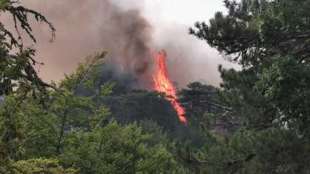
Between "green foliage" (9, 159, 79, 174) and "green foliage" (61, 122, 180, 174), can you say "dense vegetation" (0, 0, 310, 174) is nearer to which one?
"green foliage" (61, 122, 180, 174)

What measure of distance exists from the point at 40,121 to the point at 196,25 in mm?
6025

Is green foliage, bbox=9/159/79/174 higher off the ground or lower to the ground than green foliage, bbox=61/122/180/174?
lower

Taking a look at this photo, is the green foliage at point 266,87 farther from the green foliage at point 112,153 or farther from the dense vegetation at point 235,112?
the green foliage at point 112,153

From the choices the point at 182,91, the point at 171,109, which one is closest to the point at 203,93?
the point at 182,91

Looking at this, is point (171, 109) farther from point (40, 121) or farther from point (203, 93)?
point (40, 121)

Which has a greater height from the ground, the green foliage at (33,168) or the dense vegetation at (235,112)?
the dense vegetation at (235,112)

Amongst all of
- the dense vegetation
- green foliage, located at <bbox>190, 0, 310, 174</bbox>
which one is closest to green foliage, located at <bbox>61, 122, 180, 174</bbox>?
the dense vegetation

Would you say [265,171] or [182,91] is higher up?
[182,91]

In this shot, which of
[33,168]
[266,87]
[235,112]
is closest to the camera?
[33,168]

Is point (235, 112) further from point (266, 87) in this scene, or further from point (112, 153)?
point (112, 153)

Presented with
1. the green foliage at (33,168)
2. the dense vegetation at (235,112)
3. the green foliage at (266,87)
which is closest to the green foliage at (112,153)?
the dense vegetation at (235,112)

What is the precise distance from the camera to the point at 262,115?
1479cm

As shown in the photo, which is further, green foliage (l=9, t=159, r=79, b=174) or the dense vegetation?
the dense vegetation

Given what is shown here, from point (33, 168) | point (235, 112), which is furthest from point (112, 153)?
point (33, 168)
